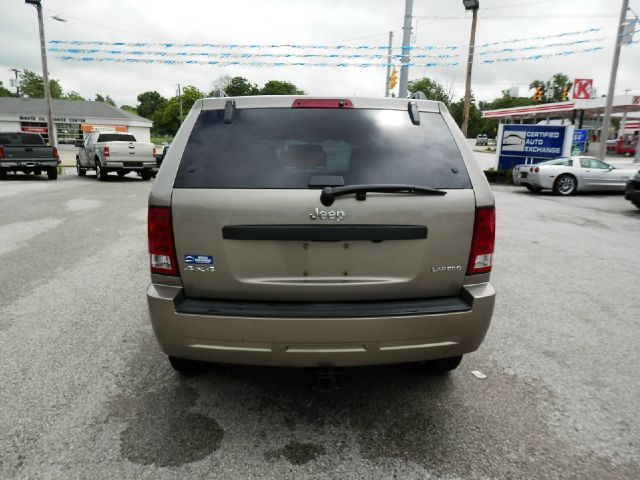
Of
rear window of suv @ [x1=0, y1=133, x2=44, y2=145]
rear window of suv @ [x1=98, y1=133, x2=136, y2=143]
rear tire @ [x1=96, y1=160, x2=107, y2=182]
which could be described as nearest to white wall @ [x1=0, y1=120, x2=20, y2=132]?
rear window of suv @ [x1=0, y1=133, x2=44, y2=145]

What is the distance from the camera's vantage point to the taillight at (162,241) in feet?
8.37

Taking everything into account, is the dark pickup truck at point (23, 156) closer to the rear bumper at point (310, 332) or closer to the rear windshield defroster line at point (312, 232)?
the rear bumper at point (310, 332)

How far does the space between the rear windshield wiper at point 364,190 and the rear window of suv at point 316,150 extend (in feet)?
0.25

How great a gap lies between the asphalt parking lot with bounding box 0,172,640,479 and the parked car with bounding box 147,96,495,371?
1.49 feet

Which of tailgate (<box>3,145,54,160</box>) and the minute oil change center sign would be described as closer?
tailgate (<box>3,145,54,160</box>)

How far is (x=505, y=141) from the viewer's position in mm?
21594

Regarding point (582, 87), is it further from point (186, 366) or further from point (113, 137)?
point (186, 366)

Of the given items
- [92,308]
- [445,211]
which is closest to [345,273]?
[445,211]

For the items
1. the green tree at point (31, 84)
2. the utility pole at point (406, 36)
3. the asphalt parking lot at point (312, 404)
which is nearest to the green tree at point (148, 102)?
the green tree at point (31, 84)

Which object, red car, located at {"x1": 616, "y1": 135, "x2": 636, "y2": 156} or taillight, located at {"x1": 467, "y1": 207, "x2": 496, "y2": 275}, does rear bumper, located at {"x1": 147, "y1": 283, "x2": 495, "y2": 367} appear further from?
red car, located at {"x1": 616, "y1": 135, "x2": 636, "y2": 156}

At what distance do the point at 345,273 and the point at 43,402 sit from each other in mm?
2146

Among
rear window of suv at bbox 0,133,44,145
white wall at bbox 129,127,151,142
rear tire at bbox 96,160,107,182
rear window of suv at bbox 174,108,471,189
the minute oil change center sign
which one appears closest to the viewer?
rear window of suv at bbox 174,108,471,189

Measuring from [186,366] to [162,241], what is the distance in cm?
111

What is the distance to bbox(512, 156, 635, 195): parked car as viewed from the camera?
16172 mm
